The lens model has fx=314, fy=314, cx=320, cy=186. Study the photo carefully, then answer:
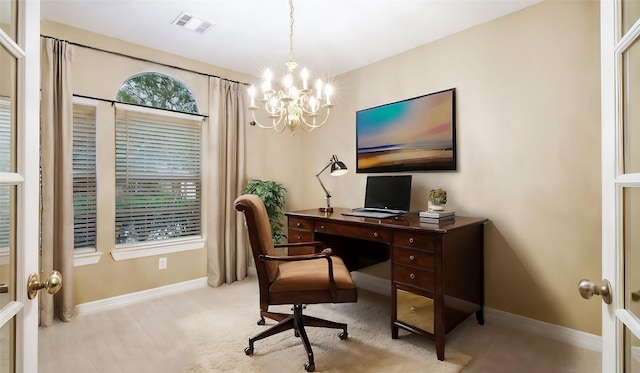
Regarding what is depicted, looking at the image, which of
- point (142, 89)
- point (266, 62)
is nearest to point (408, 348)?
point (266, 62)

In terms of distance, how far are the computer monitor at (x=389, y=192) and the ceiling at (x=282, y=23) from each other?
4.18 ft

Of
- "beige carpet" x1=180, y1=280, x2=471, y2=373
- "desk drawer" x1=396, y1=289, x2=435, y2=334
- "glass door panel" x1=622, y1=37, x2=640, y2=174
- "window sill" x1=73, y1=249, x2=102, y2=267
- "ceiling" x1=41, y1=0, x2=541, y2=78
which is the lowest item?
"beige carpet" x1=180, y1=280, x2=471, y2=373

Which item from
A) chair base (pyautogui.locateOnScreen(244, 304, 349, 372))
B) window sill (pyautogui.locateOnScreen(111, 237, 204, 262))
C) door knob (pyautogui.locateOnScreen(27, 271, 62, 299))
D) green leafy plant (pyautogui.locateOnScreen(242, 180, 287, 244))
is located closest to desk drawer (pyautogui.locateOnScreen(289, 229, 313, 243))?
green leafy plant (pyautogui.locateOnScreen(242, 180, 287, 244))

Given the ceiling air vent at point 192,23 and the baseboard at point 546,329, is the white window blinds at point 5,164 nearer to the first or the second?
the ceiling air vent at point 192,23

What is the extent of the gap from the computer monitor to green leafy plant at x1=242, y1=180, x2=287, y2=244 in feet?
3.68

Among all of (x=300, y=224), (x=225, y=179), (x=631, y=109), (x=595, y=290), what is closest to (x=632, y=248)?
(x=595, y=290)

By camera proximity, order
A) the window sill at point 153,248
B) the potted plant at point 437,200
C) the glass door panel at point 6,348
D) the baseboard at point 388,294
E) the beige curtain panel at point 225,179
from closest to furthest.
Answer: the glass door panel at point 6,348
the baseboard at point 388,294
the potted plant at point 437,200
the window sill at point 153,248
the beige curtain panel at point 225,179

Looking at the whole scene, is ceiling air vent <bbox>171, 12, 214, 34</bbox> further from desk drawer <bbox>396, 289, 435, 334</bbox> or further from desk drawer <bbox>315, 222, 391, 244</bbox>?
desk drawer <bbox>396, 289, 435, 334</bbox>

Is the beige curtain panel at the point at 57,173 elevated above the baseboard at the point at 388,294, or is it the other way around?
the beige curtain panel at the point at 57,173

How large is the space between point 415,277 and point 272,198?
6.27ft

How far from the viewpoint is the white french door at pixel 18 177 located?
0.73 m

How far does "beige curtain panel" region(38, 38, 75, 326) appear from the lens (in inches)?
97.9

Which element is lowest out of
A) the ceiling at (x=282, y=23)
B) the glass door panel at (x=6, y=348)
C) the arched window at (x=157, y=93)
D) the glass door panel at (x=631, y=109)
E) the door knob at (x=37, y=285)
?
the glass door panel at (x=6, y=348)

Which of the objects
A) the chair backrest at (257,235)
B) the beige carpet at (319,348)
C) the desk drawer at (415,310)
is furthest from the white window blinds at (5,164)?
the desk drawer at (415,310)
